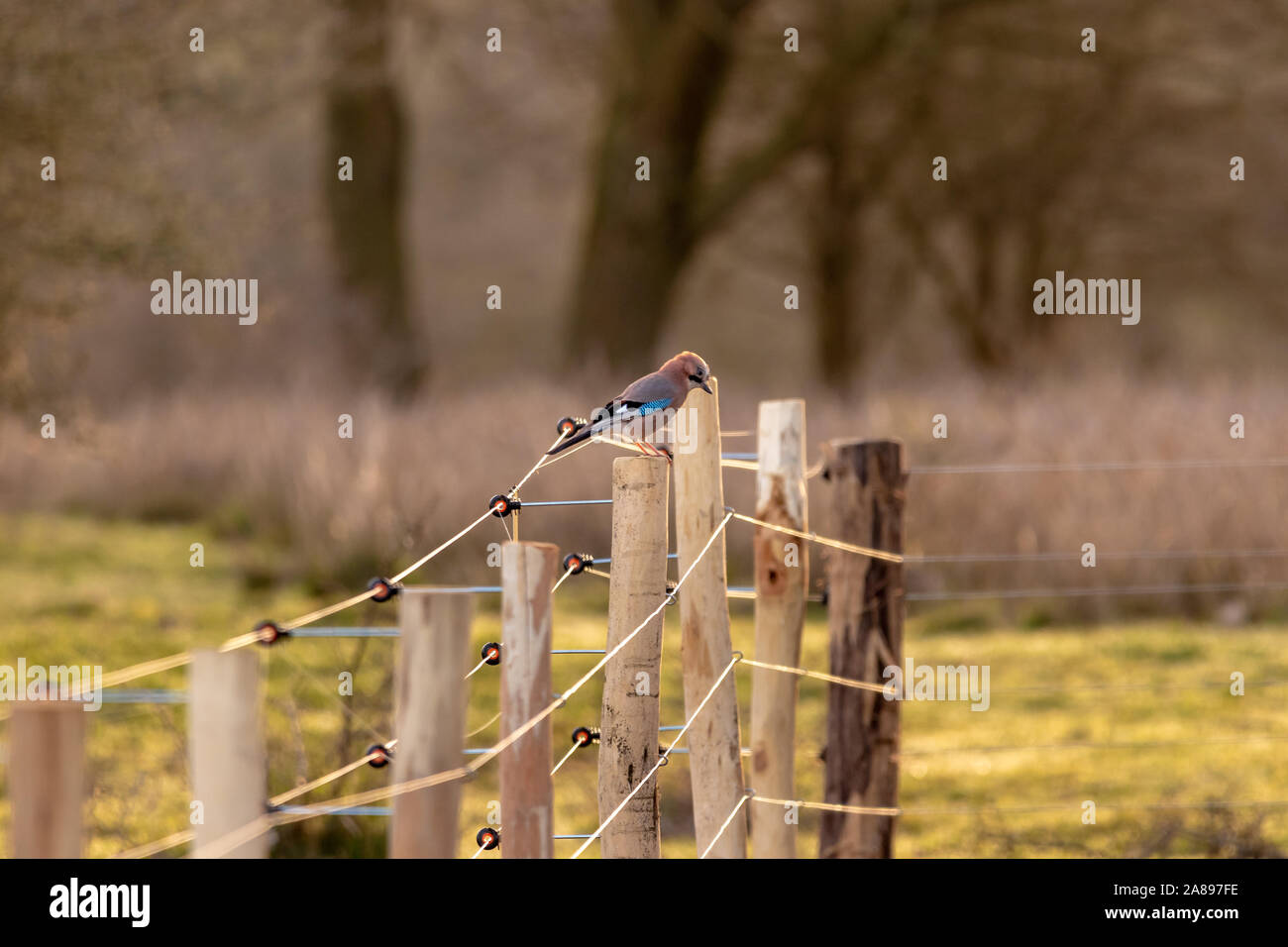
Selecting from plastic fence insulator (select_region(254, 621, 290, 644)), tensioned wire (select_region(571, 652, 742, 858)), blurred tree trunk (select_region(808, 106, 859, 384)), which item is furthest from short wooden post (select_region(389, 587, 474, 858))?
blurred tree trunk (select_region(808, 106, 859, 384))

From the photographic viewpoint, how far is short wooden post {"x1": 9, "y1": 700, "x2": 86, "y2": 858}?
1.70 m

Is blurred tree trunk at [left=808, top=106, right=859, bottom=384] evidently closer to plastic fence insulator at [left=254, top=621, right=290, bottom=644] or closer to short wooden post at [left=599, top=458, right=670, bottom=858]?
short wooden post at [left=599, top=458, right=670, bottom=858]

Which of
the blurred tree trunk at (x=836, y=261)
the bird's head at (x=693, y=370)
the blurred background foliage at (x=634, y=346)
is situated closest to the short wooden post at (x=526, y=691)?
the bird's head at (x=693, y=370)

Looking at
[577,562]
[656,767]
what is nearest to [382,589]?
[577,562]

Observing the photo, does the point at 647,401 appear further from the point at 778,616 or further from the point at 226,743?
the point at 226,743

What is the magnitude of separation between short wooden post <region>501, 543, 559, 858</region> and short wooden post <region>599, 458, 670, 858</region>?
662 millimetres

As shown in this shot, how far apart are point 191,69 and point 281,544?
4.26 metres

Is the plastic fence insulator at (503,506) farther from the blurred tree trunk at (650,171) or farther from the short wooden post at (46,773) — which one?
the blurred tree trunk at (650,171)

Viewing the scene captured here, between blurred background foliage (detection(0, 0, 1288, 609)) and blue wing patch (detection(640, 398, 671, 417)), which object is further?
blurred background foliage (detection(0, 0, 1288, 609))

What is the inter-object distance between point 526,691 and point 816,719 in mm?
5450

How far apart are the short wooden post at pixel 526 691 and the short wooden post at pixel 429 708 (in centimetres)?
24

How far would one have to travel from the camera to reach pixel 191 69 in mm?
11031
